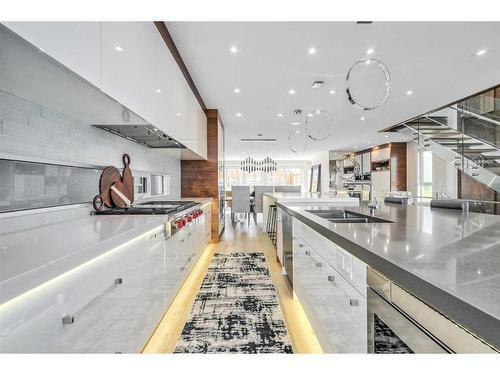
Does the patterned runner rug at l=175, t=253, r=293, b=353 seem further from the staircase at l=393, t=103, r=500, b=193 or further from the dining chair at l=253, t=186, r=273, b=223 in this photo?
the dining chair at l=253, t=186, r=273, b=223

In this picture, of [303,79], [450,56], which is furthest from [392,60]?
[303,79]

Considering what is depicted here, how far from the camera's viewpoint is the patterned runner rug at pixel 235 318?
6.13 feet

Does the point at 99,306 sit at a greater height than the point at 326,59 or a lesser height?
lesser

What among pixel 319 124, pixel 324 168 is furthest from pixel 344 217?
pixel 324 168

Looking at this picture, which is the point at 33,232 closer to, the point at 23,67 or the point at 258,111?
the point at 23,67

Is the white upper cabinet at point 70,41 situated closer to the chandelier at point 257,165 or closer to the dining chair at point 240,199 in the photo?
the dining chair at point 240,199

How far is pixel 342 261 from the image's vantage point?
1.23m

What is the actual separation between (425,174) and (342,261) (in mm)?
9420

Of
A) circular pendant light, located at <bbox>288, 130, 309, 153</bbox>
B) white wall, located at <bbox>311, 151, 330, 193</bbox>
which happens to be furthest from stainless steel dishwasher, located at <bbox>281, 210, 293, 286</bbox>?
white wall, located at <bbox>311, 151, 330, 193</bbox>

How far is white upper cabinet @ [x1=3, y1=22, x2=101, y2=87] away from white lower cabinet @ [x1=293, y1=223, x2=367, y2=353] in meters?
1.38

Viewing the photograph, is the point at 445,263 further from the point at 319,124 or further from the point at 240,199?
the point at 240,199

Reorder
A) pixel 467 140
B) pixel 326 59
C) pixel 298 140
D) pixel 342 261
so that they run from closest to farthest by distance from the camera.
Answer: pixel 342 261, pixel 326 59, pixel 467 140, pixel 298 140

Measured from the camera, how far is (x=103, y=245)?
1.13 meters
